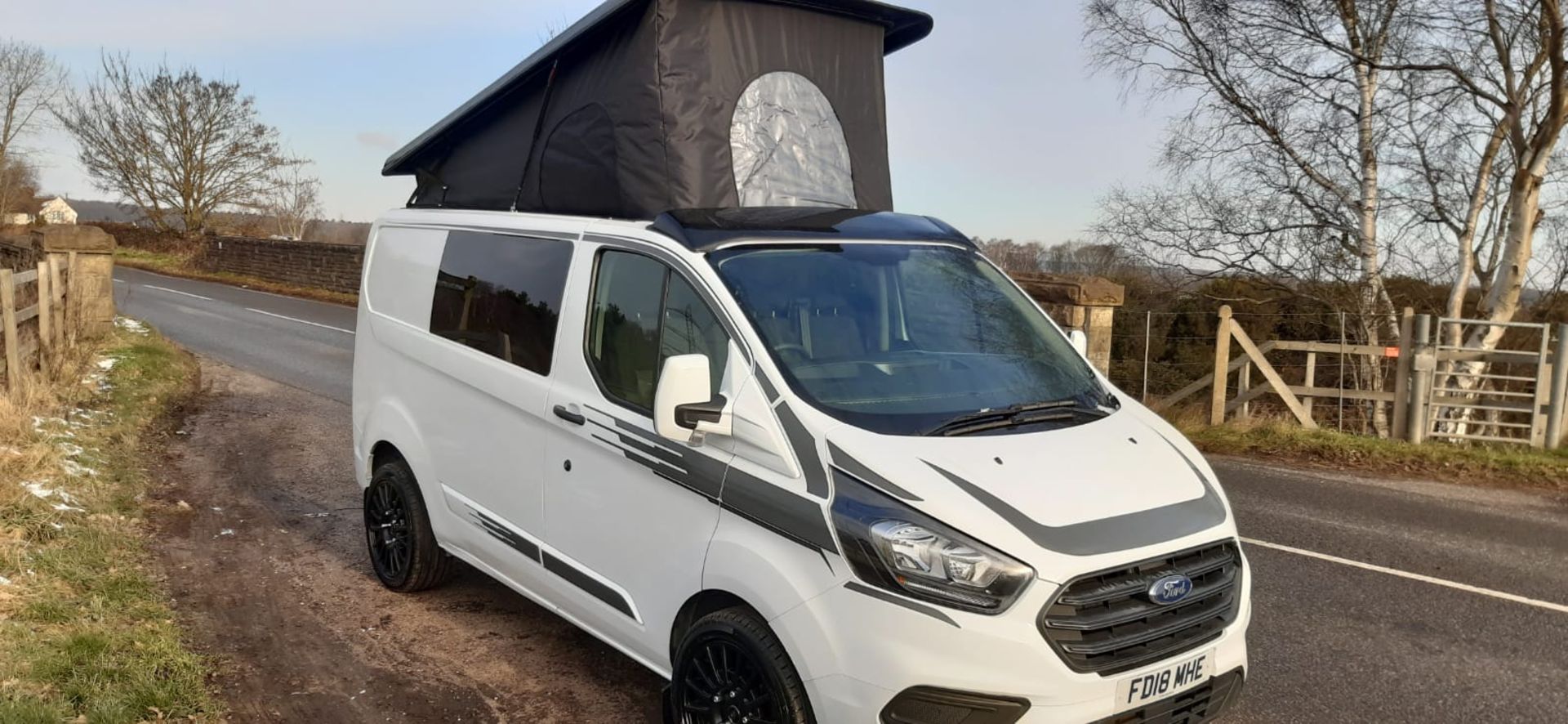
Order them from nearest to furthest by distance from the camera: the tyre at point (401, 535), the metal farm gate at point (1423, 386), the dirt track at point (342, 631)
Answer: the dirt track at point (342, 631), the tyre at point (401, 535), the metal farm gate at point (1423, 386)

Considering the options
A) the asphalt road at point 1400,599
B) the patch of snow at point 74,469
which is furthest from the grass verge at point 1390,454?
the patch of snow at point 74,469

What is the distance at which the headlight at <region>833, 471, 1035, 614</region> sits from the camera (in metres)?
2.84

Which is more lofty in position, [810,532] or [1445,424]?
[810,532]

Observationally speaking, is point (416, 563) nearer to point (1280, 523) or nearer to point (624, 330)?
point (624, 330)

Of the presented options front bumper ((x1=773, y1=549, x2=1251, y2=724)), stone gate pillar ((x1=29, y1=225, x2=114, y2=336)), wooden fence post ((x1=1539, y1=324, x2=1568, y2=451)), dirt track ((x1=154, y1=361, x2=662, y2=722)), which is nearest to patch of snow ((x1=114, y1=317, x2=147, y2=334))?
stone gate pillar ((x1=29, y1=225, x2=114, y2=336))

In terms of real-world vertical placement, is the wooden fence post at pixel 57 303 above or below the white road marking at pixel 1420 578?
above

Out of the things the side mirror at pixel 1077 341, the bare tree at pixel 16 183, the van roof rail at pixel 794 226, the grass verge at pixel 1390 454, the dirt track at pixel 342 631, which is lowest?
the dirt track at pixel 342 631

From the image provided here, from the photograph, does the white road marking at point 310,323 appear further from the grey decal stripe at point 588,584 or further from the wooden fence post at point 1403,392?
the wooden fence post at point 1403,392

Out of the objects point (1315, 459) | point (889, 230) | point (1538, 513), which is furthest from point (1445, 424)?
point (889, 230)

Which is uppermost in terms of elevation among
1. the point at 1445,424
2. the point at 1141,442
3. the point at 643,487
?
the point at 1141,442

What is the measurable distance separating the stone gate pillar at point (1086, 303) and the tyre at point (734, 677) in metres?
8.96

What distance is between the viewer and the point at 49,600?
4.71 meters

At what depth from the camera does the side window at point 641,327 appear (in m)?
3.68

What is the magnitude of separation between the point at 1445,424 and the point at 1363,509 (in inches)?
339
